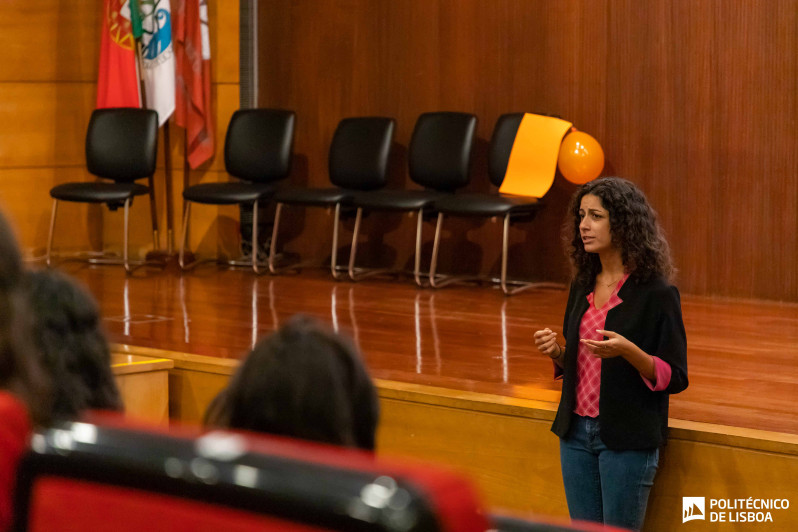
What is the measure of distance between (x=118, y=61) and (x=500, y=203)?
3026mm

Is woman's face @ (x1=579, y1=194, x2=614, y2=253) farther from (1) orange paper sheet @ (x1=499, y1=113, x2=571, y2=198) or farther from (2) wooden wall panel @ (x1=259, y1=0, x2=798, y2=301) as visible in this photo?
(2) wooden wall panel @ (x1=259, y1=0, x2=798, y2=301)

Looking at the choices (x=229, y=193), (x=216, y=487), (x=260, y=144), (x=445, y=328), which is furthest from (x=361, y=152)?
(x=216, y=487)

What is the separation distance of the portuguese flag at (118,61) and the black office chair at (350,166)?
142cm

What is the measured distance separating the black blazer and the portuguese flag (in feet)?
17.3

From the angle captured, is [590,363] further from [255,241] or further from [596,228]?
[255,241]

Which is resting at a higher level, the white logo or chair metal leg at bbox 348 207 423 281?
chair metal leg at bbox 348 207 423 281

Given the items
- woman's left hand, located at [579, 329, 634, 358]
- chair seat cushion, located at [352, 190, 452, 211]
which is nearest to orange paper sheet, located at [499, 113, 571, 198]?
chair seat cushion, located at [352, 190, 452, 211]

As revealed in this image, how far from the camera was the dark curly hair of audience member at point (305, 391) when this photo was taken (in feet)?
3.02

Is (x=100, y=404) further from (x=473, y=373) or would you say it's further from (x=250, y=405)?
(x=473, y=373)

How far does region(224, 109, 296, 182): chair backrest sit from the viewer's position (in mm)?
6633

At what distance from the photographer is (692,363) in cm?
383

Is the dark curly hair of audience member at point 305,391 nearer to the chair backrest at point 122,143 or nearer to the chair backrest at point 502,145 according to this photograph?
the chair backrest at point 502,145

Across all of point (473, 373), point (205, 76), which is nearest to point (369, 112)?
point (205, 76)

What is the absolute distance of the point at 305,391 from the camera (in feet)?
3.02
